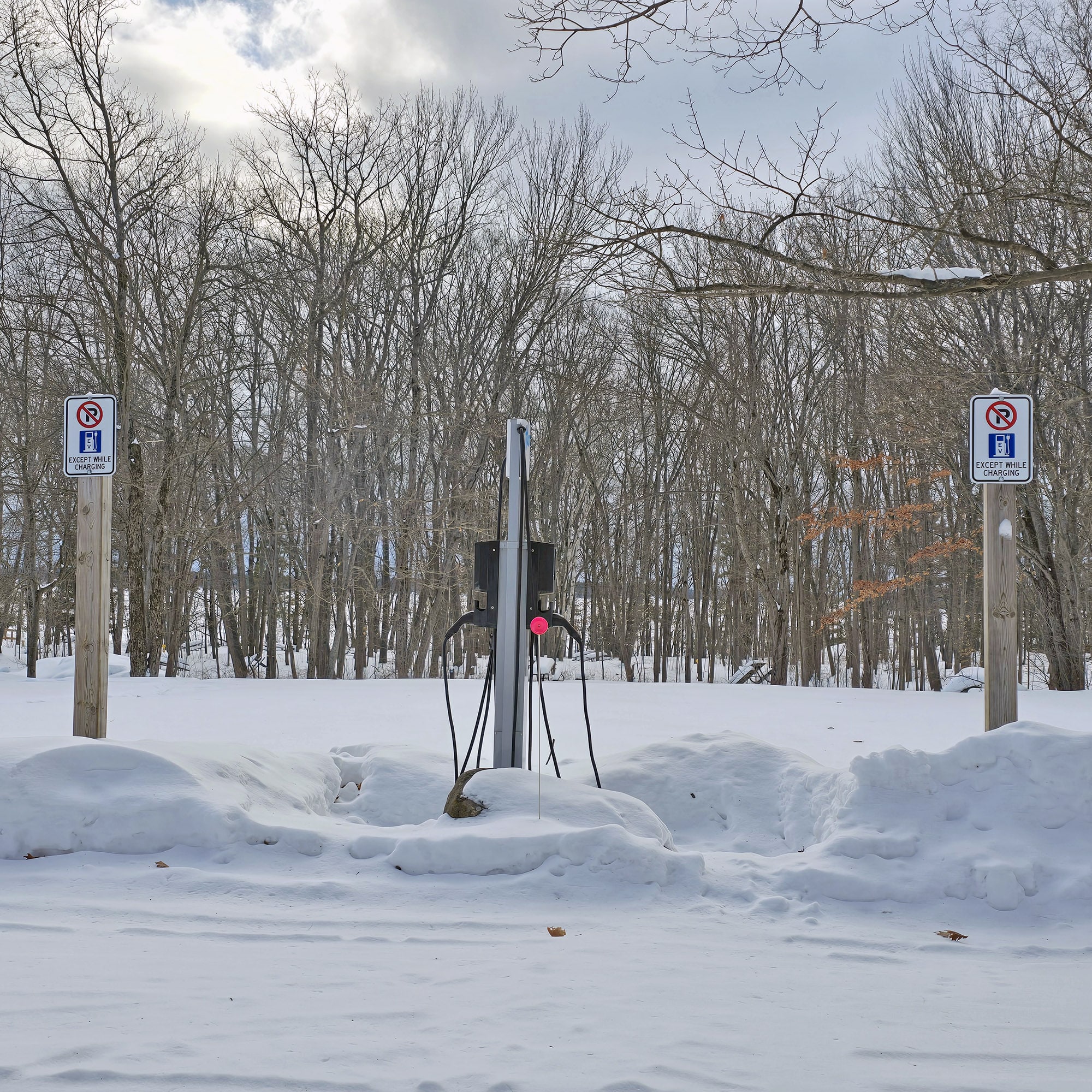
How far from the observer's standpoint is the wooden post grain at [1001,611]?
200 inches

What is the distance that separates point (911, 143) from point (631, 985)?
576 inches

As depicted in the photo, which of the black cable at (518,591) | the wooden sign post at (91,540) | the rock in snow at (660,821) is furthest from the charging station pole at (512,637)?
the wooden sign post at (91,540)

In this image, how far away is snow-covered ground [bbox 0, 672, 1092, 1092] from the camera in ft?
7.17

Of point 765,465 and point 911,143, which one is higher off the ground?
point 911,143

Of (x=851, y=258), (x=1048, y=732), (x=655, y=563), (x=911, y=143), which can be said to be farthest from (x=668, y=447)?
(x=1048, y=732)

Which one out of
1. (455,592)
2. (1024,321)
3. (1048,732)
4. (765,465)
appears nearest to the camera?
(1048,732)

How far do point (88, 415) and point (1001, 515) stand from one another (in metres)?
5.38

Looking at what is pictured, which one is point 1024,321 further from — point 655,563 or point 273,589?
point 273,589

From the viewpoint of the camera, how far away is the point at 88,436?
211 inches

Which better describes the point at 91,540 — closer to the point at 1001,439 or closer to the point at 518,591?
the point at 518,591

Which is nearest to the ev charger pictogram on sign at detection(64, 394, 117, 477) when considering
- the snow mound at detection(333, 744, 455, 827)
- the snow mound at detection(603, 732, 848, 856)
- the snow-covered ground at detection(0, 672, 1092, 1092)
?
the snow-covered ground at detection(0, 672, 1092, 1092)

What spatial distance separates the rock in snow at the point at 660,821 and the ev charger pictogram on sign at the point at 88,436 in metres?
1.72

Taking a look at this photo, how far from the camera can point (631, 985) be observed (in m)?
2.67

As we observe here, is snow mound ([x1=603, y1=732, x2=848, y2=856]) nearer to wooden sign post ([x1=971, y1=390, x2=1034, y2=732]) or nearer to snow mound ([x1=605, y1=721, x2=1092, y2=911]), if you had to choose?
snow mound ([x1=605, y1=721, x2=1092, y2=911])
